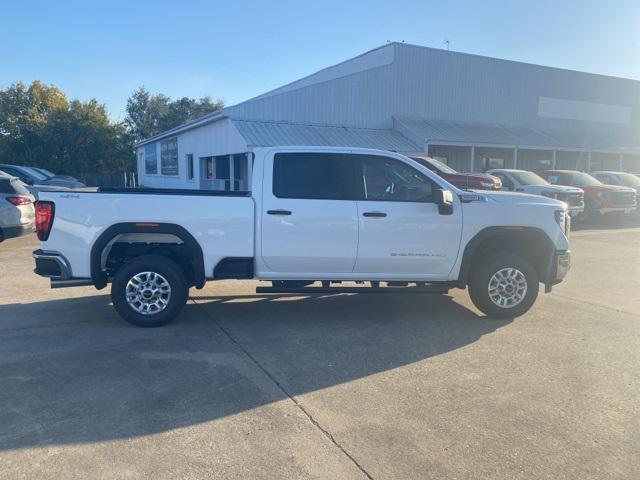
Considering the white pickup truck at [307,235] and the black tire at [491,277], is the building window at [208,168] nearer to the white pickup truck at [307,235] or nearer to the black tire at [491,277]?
the white pickup truck at [307,235]

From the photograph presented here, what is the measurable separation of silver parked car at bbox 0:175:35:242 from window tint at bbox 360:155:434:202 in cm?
878

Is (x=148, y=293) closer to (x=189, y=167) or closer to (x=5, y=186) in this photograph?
(x=5, y=186)

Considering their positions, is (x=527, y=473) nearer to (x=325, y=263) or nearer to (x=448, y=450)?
(x=448, y=450)

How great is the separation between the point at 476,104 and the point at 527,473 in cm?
2878

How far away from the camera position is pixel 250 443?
11.4 ft

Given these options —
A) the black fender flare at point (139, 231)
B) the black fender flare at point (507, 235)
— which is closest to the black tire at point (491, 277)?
the black fender flare at point (507, 235)

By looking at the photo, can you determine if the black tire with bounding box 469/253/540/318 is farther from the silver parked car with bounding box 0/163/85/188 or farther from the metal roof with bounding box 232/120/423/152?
the silver parked car with bounding box 0/163/85/188

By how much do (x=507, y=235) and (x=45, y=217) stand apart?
531 cm

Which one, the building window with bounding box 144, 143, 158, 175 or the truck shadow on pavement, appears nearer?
the truck shadow on pavement

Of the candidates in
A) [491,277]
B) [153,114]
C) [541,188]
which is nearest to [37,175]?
[541,188]

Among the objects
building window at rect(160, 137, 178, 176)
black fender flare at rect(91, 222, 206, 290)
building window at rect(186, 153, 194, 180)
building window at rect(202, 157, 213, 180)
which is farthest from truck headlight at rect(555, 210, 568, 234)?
building window at rect(160, 137, 178, 176)

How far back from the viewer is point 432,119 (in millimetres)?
28109

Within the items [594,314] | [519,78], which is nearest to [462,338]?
[594,314]

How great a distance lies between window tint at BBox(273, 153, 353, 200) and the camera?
19.5 feet
